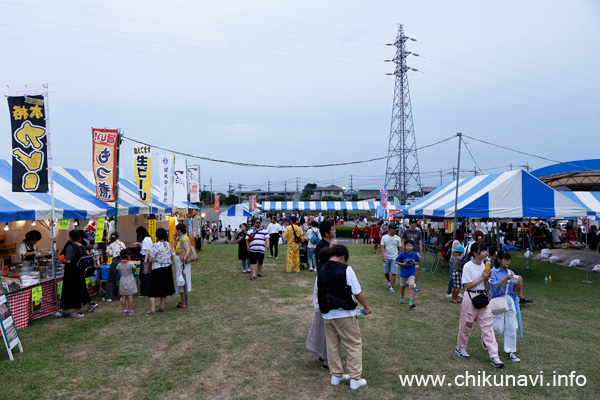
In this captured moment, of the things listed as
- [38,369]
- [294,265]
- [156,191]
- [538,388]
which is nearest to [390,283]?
[294,265]

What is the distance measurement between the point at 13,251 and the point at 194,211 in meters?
8.63

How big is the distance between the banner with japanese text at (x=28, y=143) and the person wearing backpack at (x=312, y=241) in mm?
6617

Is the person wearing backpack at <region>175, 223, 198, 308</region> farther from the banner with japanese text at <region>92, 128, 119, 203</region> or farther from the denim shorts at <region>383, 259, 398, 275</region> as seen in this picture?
the denim shorts at <region>383, 259, 398, 275</region>

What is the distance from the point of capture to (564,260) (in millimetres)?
13180

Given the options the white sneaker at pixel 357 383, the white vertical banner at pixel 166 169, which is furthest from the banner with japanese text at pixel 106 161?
the white sneaker at pixel 357 383

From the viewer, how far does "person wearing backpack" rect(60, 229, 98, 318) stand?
6340mm

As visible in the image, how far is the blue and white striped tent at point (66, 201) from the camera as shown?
734 centimetres

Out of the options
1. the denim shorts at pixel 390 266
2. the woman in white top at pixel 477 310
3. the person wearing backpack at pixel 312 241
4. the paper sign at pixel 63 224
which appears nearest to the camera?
the woman in white top at pixel 477 310

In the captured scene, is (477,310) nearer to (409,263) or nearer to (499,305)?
(499,305)

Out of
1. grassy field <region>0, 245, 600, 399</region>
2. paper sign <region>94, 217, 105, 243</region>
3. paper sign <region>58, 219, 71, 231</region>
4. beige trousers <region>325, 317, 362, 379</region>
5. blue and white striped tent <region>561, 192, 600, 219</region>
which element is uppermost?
blue and white striped tent <region>561, 192, 600, 219</region>

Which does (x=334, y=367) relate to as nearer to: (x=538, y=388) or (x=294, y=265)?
(x=538, y=388)

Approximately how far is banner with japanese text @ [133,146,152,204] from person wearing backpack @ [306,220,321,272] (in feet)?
16.0

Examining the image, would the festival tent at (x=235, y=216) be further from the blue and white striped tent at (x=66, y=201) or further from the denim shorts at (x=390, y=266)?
the denim shorts at (x=390, y=266)

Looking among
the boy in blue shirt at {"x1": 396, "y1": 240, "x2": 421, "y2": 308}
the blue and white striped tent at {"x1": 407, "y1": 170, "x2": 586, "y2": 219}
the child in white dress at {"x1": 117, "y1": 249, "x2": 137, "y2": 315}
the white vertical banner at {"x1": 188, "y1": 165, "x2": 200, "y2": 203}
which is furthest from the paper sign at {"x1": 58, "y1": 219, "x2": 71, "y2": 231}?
the blue and white striped tent at {"x1": 407, "y1": 170, "x2": 586, "y2": 219}
